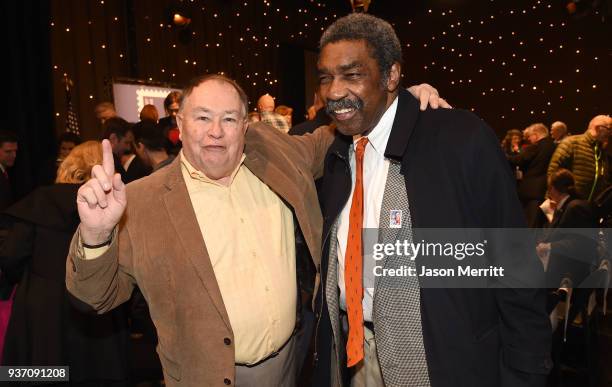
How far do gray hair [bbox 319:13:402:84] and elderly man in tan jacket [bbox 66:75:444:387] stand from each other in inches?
9.1

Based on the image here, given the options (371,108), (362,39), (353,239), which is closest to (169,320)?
(353,239)

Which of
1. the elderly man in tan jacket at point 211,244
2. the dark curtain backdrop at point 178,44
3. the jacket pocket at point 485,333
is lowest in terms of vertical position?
the jacket pocket at point 485,333

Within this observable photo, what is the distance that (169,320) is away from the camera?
1788 millimetres

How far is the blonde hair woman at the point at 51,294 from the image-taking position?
290 cm

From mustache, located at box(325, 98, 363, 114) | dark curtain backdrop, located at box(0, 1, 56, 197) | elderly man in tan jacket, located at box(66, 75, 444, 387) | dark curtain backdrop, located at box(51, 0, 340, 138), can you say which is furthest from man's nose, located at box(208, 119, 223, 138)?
dark curtain backdrop, located at box(51, 0, 340, 138)

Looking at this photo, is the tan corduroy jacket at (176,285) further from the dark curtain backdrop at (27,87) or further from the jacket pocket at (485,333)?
the dark curtain backdrop at (27,87)

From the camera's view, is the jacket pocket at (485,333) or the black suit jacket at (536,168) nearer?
the jacket pocket at (485,333)

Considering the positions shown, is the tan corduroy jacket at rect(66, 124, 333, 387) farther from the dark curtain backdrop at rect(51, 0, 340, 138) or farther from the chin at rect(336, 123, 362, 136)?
the dark curtain backdrop at rect(51, 0, 340, 138)

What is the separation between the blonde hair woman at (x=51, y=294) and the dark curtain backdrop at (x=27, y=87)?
2.91 metres

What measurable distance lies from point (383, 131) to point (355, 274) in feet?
1.74

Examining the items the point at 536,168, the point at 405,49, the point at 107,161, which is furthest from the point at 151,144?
the point at 405,49

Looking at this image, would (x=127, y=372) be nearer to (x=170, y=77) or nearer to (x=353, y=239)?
(x=353, y=239)

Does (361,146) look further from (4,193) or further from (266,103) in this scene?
(266,103)

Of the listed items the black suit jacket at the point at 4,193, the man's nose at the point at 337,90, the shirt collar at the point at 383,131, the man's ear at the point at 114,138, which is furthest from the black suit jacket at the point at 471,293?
the black suit jacket at the point at 4,193
